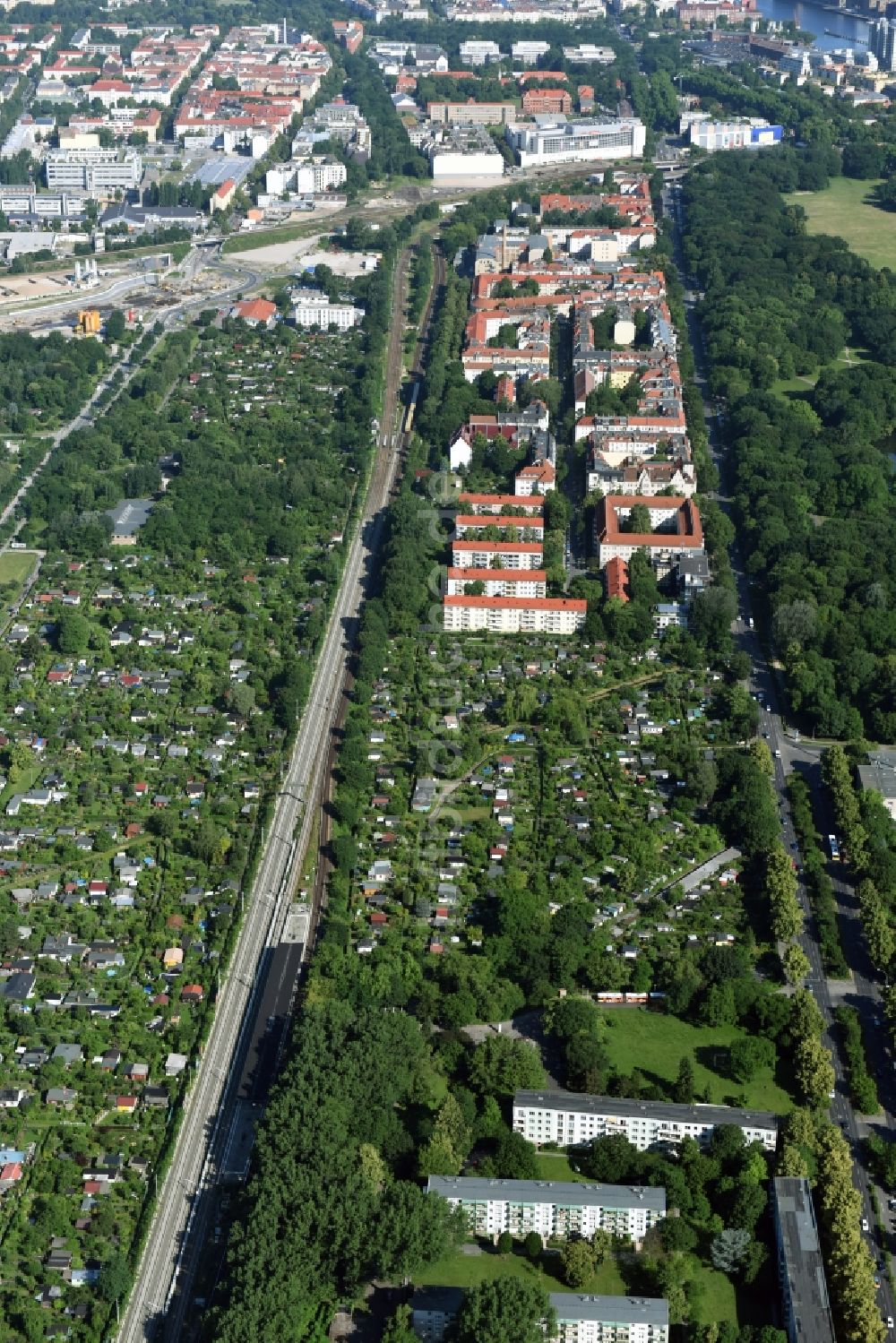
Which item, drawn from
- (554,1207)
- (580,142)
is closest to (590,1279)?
(554,1207)

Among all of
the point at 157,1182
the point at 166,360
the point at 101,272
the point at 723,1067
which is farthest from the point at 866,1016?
the point at 101,272

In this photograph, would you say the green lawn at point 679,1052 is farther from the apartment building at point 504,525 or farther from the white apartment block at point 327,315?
the white apartment block at point 327,315

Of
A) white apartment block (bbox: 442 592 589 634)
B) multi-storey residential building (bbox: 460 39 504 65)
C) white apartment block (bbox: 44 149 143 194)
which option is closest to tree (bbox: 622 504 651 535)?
white apartment block (bbox: 442 592 589 634)

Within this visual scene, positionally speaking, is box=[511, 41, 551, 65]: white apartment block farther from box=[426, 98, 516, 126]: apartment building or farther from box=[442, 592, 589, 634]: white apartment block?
box=[442, 592, 589, 634]: white apartment block

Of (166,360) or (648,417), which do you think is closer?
(648,417)

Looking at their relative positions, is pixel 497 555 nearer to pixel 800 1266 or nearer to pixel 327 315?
pixel 327 315

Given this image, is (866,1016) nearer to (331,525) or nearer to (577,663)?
(577,663)
